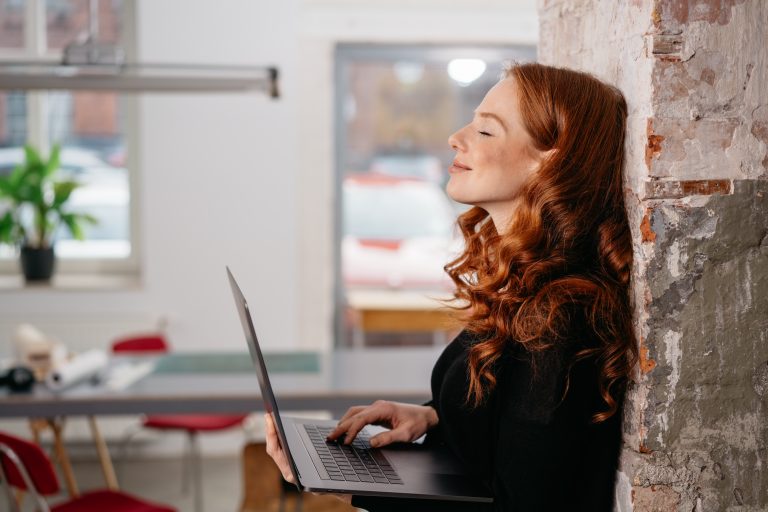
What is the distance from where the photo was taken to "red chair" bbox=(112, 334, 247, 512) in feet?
13.5

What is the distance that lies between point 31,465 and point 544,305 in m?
1.90

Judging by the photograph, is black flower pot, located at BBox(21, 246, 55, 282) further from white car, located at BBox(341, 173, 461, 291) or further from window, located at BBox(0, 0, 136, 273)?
white car, located at BBox(341, 173, 461, 291)

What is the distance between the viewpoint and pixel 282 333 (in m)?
5.22

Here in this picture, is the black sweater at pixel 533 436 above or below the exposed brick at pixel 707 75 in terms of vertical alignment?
below

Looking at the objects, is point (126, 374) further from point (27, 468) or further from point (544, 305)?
point (544, 305)

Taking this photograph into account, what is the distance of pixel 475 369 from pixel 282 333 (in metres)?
3.90

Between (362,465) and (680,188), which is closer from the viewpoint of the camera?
(680,188)

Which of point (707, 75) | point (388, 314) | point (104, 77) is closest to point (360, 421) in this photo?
point (707, 75)

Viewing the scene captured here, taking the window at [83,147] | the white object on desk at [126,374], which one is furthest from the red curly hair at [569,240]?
the window at [83,147]

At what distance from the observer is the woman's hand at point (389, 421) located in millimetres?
1611

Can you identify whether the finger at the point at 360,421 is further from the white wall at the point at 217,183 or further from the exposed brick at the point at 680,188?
the white wall at the point at 217,183

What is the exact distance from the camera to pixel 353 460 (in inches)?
59.1

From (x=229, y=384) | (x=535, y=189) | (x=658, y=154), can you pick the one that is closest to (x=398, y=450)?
(x=535, y=189)

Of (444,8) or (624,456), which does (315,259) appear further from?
(624,456)
